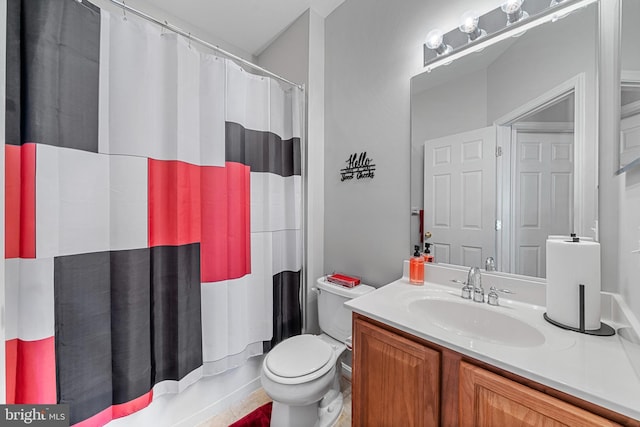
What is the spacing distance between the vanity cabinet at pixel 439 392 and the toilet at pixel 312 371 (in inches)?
9.5

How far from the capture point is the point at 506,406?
0.67 metres

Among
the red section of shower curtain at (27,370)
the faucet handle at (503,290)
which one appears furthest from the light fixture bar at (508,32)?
the red section of shower curtain at (27,370)

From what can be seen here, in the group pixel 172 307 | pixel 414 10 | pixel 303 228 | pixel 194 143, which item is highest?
pixel 414 10

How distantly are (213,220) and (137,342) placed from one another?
0.63 m

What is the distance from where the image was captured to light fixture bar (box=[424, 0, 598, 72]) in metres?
0.97

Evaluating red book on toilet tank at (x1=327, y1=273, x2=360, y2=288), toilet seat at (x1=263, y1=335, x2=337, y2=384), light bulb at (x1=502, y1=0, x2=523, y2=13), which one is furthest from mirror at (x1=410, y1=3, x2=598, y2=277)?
toilet seat at (x1=263, y1=335, x2=337, y2=384)

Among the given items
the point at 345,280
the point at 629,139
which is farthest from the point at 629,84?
the point at 345,280

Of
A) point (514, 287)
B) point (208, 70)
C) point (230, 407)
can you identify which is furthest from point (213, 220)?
point (514, 287)

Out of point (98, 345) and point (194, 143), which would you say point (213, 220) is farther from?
point (98, 345)

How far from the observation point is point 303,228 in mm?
1826

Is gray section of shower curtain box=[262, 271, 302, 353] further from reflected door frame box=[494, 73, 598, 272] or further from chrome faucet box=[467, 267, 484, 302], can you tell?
reflected door frame box=[494, 73, 598, 272]

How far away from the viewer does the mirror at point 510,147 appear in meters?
0.95

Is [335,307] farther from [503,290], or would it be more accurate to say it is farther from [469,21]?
[469,21]

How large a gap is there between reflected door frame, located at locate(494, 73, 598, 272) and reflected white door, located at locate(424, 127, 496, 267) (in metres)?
0.03
